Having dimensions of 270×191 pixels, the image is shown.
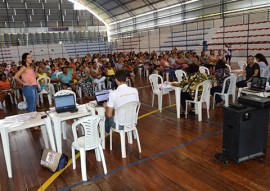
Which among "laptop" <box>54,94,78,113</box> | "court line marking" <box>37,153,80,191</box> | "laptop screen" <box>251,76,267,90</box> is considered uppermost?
"laptop screen" <box>251,76,267,90</box>

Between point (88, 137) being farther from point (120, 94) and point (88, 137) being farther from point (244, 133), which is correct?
point (244, 133)

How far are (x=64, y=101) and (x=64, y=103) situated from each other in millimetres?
30

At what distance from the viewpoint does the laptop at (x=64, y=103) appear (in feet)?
11.6

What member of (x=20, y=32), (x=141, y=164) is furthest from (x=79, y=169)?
(x=20, y=32)

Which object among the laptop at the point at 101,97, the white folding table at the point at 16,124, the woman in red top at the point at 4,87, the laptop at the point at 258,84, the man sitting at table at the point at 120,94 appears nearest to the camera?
the white folding table at the point at 16,124

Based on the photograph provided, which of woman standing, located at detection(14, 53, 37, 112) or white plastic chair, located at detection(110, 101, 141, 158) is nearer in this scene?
white plastic chair, located at detection(110, 101, 141, 158)

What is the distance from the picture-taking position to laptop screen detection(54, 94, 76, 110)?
3.54 m

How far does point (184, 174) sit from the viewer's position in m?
2.92

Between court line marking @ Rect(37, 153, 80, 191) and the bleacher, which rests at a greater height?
the bleacher

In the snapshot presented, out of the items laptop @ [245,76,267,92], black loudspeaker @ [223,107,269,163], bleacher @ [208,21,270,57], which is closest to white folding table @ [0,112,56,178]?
black loudspeaker @ [223,107,269,163]

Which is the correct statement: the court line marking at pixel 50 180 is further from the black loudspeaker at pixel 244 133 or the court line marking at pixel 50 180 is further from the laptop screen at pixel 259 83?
the laptop screen at pixel 259 83

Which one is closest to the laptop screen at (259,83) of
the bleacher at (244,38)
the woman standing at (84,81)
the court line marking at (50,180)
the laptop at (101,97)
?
the laptop at (101,97)

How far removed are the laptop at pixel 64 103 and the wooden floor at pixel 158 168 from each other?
2.39 ft

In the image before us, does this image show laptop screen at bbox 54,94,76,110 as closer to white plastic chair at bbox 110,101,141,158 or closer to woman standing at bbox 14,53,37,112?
white plastic chair at bbox 110,101,141,158
